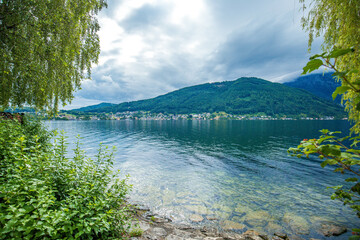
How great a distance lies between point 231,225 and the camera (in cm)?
1184

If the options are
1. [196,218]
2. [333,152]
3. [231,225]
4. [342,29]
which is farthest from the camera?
[196,218]

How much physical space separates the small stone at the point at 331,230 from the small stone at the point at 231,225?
5.29m

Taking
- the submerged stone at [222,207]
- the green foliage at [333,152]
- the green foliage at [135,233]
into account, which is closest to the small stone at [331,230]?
the submerged stone at [222,207]

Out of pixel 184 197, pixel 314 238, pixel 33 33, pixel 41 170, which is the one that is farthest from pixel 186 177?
pixel 33 33

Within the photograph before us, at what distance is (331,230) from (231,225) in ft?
22.0

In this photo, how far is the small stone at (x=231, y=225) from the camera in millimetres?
11500

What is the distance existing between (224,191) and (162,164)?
13286mm

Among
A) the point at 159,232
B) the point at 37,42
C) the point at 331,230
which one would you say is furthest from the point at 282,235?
the point at 37,42

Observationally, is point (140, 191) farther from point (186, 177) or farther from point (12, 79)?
point (12, 79)

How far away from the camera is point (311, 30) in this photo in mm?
9305

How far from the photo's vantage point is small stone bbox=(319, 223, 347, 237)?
36.2ft

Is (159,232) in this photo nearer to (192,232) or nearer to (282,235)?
(192,232)

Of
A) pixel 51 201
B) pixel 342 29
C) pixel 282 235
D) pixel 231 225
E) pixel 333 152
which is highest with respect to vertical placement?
pixel 342 29

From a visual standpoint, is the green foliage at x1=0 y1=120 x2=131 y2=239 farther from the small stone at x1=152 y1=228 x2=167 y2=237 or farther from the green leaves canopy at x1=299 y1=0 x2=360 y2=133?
the green leaves canopy at x1=299 y1=0 x2=360 y2=133
